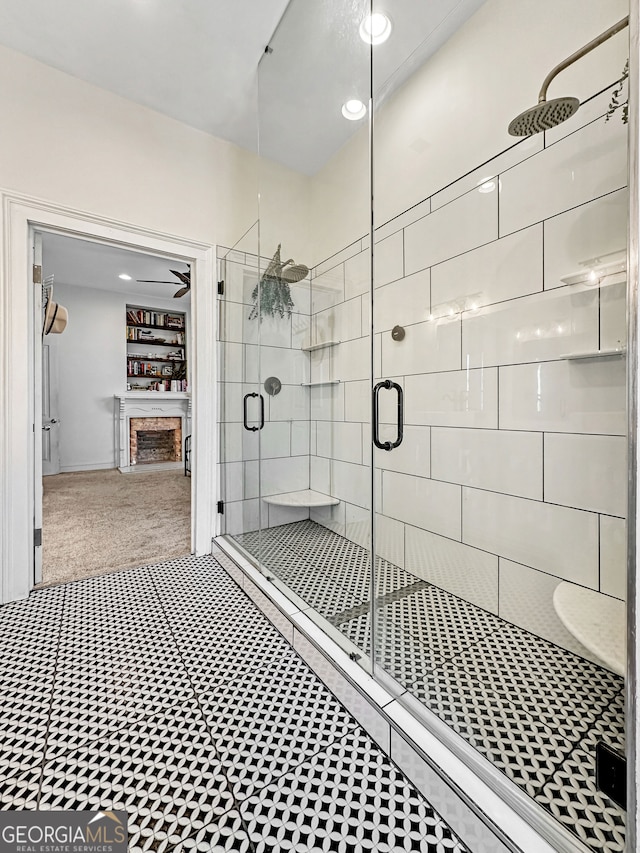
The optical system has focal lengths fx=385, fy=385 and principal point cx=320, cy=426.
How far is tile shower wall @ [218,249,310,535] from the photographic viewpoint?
1.99 m

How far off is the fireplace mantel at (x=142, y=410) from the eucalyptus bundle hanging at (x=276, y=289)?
12.6 feet

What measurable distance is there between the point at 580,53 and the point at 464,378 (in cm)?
99

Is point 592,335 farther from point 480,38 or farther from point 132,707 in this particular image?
point 132,707

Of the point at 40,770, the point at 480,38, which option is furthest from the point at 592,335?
the point at 40,770

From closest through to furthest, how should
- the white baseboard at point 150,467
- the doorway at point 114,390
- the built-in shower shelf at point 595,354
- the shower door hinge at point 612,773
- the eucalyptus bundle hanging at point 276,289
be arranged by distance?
the shower door hinge at point 612,773, the built-in shower shelf at point 595,354, the eucalyptus bundle hanging at point 276,289, the doorway at point 114,390, the white baseboard at point 150,467

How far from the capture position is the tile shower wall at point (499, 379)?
1.15m

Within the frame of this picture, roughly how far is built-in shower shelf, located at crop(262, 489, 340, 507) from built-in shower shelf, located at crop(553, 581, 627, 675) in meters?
0.90

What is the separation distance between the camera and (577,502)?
1.20m

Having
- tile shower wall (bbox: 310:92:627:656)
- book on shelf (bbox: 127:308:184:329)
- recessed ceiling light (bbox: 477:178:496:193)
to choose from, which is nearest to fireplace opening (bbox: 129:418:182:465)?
book on shelf (bbox: 127:308:184:329)

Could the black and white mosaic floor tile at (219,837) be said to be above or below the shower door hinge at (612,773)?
below

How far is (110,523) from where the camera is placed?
10.4 ft

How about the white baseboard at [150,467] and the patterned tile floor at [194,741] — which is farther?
the white baseboard at [150,467]

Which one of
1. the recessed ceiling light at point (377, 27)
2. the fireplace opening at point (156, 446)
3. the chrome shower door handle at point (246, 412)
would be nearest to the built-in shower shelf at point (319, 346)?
the chrome shower door handle at point (246, 412)

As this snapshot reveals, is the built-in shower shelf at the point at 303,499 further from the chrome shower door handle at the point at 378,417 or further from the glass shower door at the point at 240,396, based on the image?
the chrome shower door handle at the point at 378,417
